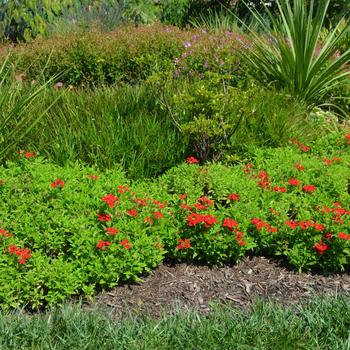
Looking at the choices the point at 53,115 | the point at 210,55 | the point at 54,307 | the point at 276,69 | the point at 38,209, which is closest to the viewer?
the point at 54,307

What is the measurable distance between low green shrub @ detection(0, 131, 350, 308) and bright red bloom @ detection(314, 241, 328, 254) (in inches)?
0.8

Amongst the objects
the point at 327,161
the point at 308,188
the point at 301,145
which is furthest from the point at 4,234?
the point at 301,145

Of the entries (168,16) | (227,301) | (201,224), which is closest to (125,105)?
(201,224)

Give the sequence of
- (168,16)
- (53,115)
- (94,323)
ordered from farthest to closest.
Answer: (168,16)
(53,115)
(94,323)

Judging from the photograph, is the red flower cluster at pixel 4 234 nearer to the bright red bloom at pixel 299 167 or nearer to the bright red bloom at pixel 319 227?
the bright red bloom at pixel 319 227

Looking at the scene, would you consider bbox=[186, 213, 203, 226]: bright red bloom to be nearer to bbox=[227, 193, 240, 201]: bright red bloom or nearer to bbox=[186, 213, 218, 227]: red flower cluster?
→ bbox=[186, 213, 218, 227]: red flower cluster

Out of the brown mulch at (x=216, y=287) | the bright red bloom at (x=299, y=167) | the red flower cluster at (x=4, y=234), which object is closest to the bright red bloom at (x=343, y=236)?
the brown mulch at (x=216, y=287)

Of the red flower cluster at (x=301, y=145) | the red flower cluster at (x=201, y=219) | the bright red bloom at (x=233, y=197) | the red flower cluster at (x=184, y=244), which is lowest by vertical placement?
the red flower cluster at (x=301, y=145)

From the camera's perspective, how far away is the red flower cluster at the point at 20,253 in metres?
3.98

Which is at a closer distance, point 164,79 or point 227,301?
point 227,301

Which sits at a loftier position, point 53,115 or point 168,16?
point 53,115

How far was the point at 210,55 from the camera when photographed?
26.4ft

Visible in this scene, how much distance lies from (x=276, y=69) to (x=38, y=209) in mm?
3888

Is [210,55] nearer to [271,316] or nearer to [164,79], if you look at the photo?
[164,79]
